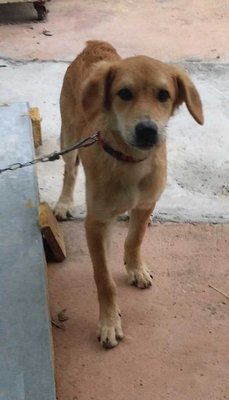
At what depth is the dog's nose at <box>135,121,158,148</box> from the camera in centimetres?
258

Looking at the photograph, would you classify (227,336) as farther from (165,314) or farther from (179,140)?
(179,140)

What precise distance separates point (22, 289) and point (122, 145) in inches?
31.5

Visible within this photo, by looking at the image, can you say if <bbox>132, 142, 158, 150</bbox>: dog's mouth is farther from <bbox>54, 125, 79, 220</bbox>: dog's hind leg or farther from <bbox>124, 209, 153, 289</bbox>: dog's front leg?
<bbox>54, 125, 79, 220</bbox>: dog's hind leg

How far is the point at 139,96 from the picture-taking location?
2676 millimetres

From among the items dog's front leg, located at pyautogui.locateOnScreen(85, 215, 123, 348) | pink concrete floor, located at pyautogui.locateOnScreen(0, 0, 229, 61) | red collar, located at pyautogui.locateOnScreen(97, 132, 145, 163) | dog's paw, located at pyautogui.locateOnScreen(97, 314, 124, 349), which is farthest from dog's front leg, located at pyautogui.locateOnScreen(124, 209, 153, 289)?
pink concrete floor, located at pyautogui.locateOnScreen(0, 0, 229, 61)

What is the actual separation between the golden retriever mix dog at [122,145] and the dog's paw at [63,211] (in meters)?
0.62

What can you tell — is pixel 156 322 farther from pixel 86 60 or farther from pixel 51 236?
pixel 86 60

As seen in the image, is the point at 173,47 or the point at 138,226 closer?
the point at 138,226

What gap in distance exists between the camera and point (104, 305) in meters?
3.09

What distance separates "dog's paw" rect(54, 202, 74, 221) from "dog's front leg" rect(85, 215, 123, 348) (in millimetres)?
766

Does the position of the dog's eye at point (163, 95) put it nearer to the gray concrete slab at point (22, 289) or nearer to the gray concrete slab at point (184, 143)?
the gray concrete slab at point (22, 289)

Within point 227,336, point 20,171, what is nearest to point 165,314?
point 227,336

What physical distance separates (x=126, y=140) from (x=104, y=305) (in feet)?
2.70

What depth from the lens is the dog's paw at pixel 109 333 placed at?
9.89 ft
